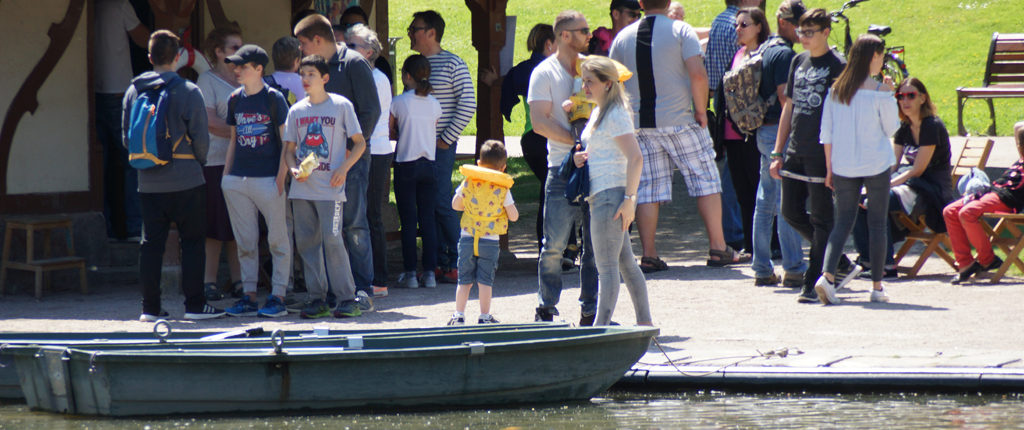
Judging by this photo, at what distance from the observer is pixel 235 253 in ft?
32.0

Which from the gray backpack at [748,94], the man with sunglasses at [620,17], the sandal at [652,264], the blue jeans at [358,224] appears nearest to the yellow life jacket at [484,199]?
the blue jeans at [358,224]

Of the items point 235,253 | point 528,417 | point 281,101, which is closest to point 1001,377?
point 528,417

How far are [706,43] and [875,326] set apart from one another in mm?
4318

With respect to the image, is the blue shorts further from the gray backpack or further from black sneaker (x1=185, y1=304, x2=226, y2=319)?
the gray backpack

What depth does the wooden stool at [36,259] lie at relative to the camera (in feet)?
32.9

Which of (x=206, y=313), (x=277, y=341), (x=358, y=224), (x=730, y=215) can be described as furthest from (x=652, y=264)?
(x=277, y=341)

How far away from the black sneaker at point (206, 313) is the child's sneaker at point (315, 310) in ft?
1.85

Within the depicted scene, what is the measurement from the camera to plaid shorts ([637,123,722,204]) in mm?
9836

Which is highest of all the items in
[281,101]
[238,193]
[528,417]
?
[281,101]

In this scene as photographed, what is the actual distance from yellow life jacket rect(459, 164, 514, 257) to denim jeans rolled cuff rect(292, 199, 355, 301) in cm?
108

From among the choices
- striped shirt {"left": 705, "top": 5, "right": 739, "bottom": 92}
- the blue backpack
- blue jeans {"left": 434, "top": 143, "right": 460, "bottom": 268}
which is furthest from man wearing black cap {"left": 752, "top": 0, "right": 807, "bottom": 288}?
the blue backpack

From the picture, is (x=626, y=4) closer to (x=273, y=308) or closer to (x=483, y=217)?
(x=483, y=217)

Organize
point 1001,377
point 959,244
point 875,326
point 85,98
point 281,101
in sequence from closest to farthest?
point 1001,377 → point 875,326 → point 281,101 → point 959,244 → point 85,98

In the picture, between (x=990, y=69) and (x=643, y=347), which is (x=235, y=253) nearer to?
(x=643, y=347)
